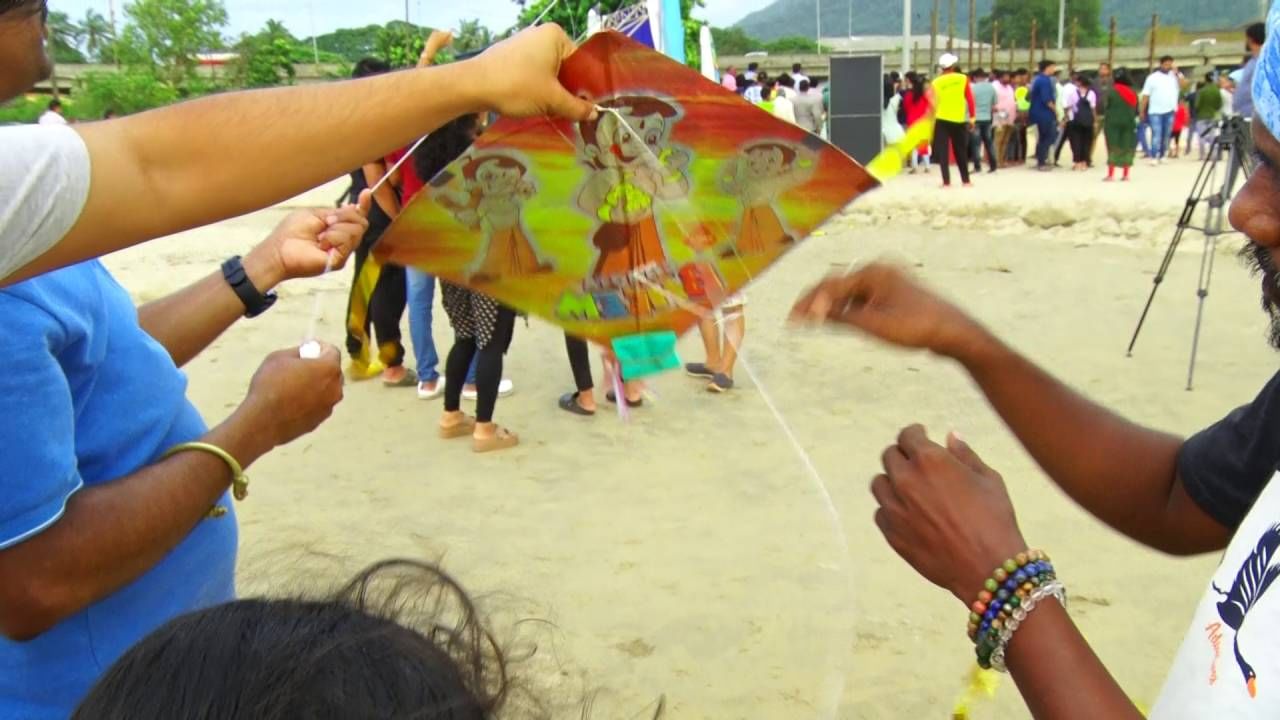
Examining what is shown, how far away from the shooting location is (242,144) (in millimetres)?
964

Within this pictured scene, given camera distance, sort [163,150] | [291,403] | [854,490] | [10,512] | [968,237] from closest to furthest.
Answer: [163,150] → [10,512] → [291,403] → [854,490] → [968,237]

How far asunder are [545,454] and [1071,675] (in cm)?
377

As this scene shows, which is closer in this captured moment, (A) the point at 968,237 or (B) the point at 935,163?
(A) the point at 968,237

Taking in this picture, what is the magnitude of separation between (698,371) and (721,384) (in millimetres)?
289

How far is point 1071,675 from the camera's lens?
1010 millimetres

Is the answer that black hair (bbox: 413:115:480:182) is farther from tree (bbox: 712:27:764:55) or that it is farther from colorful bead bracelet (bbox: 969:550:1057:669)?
tree (bbox: 712:27:764:55)

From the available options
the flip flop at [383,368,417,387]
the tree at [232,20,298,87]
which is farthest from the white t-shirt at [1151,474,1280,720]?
the tree at [232,20,298,87]

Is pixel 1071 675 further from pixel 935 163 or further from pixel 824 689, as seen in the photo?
pixel 935 163

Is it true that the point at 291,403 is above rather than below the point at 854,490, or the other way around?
above

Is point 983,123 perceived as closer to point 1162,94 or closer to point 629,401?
point 1162,94

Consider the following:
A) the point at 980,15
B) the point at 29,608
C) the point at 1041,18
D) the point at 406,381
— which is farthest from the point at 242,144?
the point at 980,15

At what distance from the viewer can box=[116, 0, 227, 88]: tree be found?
108 ft

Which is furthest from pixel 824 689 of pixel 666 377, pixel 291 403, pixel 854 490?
pixel 666 377

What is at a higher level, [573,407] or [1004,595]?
[1004,595]
